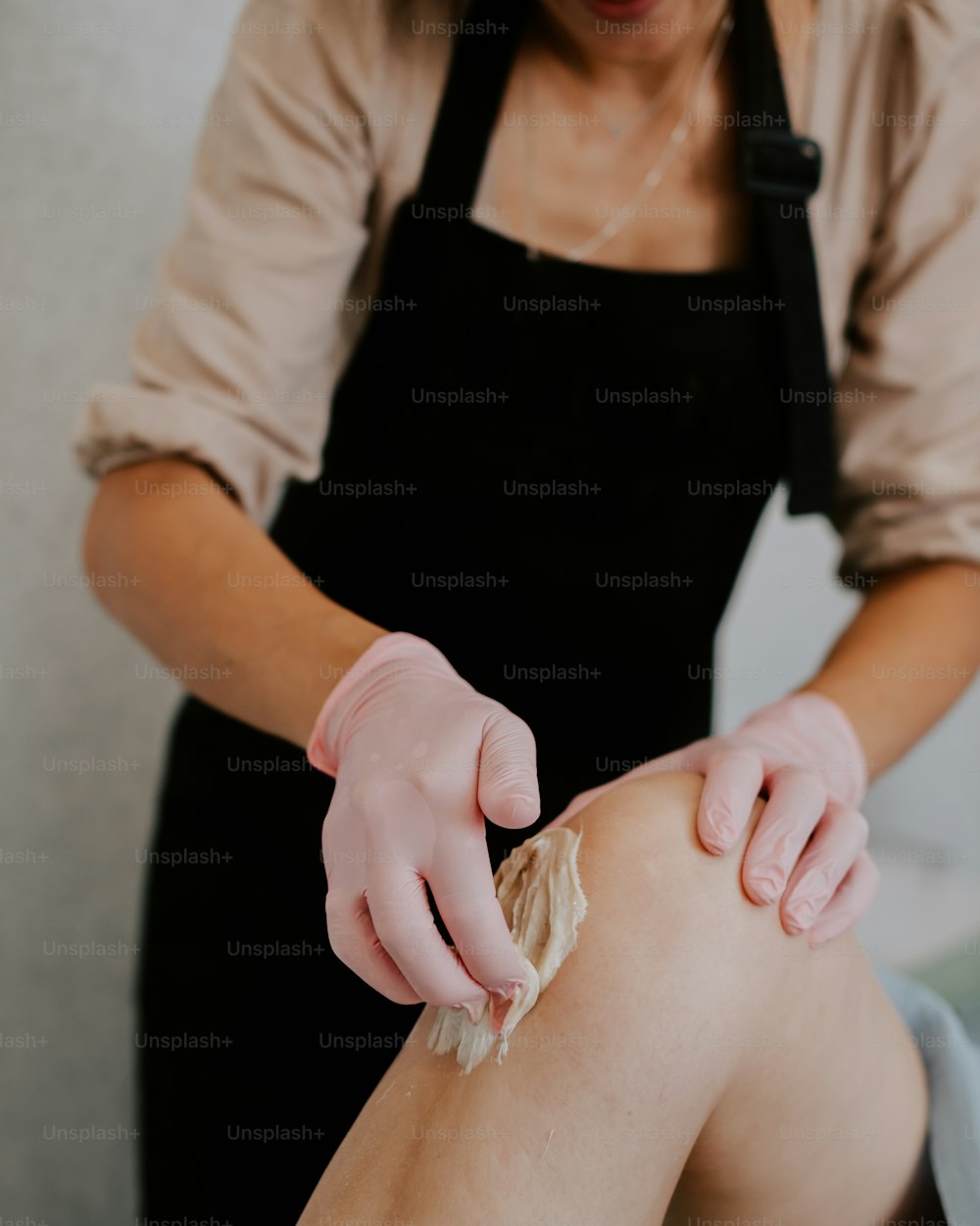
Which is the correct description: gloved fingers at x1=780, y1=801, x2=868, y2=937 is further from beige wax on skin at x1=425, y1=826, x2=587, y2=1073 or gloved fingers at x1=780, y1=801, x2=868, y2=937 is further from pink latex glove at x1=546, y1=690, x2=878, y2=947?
beige wax on skin at x1=425, y1=826, x2=587, y2=1073

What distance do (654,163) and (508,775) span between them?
0.57 meters

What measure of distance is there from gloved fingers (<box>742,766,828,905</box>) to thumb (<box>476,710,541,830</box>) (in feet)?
0.48

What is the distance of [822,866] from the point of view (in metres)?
0.61

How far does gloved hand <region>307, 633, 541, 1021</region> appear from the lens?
0.51m

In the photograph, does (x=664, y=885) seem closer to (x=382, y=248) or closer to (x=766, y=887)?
(x=766, y=887)

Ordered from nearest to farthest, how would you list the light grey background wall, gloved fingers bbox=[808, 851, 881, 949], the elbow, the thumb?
the thumb, gloved fingers bbox=[808, 851, 881, 949], the elbow, the light grey background wall

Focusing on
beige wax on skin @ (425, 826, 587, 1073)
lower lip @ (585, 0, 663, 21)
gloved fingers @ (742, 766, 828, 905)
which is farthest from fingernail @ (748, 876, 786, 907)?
lower lip @ (585, 0, 663, 21)

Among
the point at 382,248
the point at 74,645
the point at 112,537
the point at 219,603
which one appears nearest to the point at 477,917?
the point at 219,603

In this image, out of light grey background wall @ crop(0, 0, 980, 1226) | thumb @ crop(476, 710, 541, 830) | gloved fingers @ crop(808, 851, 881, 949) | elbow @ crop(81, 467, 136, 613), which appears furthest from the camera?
light grey background wall @ crop(0, 0, 980, 1226)

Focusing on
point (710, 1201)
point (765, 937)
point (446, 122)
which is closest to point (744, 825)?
point (765, 937)

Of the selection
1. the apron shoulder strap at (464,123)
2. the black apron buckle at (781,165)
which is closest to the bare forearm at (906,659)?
the black apron buckle at (781,165)

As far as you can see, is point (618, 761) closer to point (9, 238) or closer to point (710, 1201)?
point (710, 1201)

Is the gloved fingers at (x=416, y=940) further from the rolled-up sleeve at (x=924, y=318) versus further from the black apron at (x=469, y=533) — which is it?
the rolled-up sleeve at (x=924, y=318)

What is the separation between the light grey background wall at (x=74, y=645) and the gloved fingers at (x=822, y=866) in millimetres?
633
